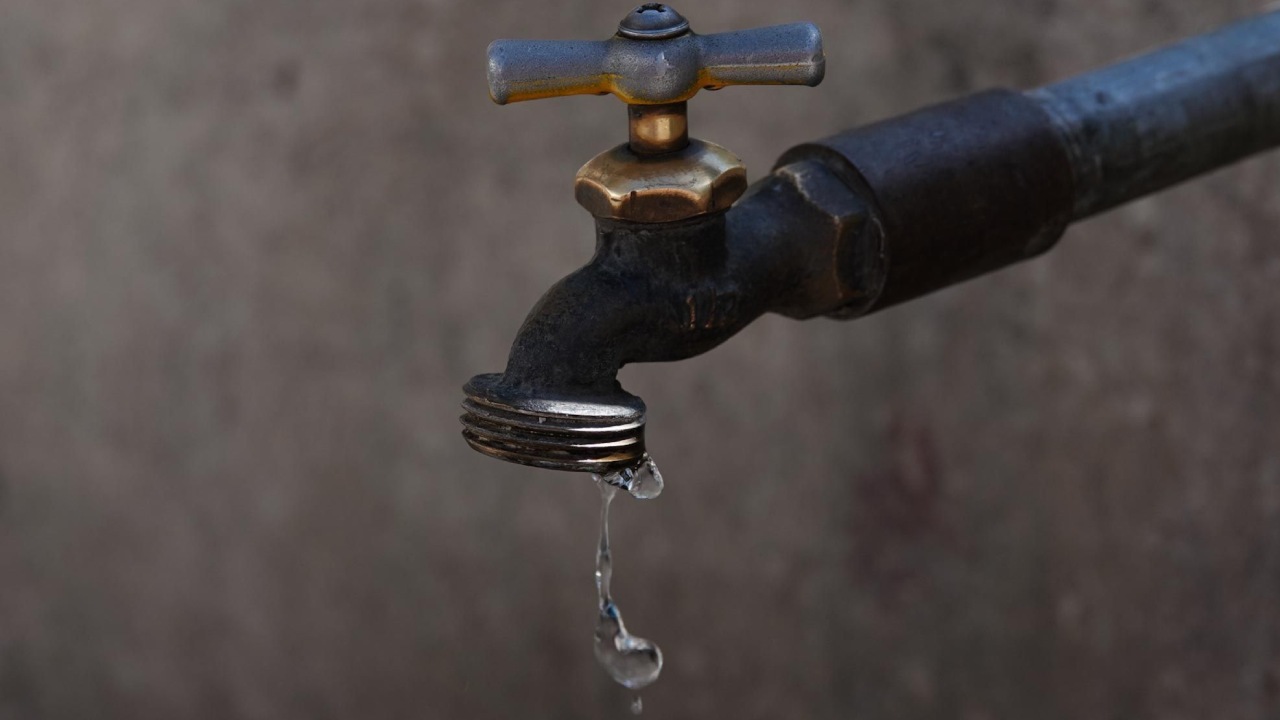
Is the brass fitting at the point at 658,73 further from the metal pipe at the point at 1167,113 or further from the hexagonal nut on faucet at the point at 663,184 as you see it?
the metal pipe at the point at 1167,113

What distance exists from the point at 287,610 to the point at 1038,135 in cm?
143

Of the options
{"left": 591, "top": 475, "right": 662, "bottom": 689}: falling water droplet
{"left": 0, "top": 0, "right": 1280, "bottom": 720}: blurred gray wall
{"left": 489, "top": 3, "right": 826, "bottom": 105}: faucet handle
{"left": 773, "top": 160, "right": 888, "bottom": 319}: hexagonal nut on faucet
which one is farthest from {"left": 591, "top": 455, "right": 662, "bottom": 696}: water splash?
{"left": 0, "top": 0, "right": 1280, "bottom": 720}: blurred gray wall

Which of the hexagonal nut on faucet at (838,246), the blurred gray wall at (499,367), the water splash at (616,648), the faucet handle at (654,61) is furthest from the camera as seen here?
the blurred gray wall at (499,367)

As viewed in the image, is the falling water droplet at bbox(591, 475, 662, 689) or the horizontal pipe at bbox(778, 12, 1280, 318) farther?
the falling water droplet at bbox(591, 475, 662, 689)

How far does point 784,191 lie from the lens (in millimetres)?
770

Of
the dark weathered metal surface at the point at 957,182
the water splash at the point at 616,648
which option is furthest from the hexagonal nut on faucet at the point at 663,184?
the water splash at the point at 616,648

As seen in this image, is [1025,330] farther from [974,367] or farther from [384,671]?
[384,671]

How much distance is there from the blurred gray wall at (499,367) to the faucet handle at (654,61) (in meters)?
1.01

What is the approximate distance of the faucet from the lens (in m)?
0.65

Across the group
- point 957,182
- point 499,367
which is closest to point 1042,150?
point 957,182

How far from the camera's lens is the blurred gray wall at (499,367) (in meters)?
1.62

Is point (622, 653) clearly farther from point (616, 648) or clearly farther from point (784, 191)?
point (784, 191)

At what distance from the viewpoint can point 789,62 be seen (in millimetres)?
645

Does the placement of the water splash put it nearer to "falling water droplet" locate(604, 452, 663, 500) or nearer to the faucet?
"falling water droplet" locate(604, 452, 663, 500)
